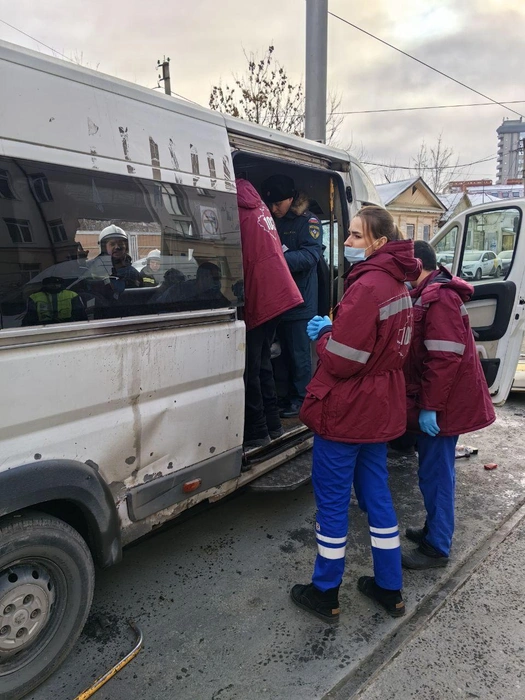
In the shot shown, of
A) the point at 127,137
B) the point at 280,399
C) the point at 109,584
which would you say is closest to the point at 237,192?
the point at 127,137

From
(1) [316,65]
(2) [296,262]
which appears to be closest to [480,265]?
(2) [296,262]

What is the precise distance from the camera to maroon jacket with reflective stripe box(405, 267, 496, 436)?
2746mm

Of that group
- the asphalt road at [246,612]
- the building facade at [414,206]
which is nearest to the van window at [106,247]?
the asphalt road at [246,612]

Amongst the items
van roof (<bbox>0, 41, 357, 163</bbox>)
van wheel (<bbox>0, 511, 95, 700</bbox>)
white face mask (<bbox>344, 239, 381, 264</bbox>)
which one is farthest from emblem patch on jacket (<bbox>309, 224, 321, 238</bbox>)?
van wheel (<bbox>0, 511, 95, 700</bbox>)

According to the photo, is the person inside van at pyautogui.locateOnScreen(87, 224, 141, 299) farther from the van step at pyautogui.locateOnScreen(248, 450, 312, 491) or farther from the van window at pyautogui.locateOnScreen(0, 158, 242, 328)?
the van step at pyautogui.locateOnScreen(248, 450, 312, 491)

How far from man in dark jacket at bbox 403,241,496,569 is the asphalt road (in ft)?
0.97

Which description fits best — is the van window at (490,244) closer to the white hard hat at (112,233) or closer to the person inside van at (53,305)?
the white hard hat at (112,233)

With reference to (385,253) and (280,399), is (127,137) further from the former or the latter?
(280,399)

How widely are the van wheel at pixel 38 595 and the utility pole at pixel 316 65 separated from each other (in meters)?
6.23

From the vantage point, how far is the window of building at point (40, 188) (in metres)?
1.94

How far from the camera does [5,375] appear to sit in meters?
1.84

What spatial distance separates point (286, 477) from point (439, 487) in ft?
3.29

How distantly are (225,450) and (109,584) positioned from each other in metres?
1.01

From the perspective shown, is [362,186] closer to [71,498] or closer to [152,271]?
[152,271]
